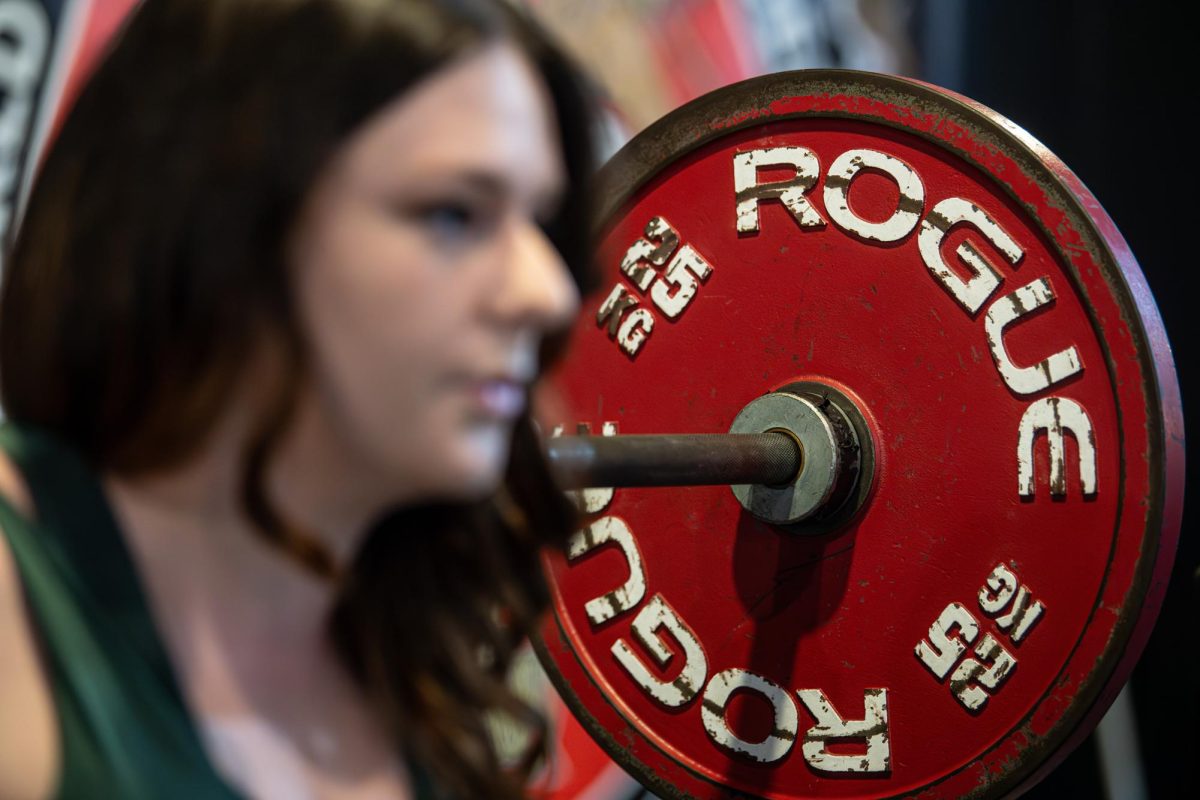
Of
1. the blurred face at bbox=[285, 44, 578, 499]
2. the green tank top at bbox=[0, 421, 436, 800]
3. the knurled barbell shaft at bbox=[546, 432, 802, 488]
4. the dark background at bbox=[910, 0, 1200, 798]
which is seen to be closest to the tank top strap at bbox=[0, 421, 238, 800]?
the green tank top at bbox=[0, 421, 436, 800]

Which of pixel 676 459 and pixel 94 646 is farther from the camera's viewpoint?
pixel 676 459

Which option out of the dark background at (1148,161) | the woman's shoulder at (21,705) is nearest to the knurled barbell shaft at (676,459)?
the woman's shoulder at (21,705)

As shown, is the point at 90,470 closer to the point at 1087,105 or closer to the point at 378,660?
the point at 378,660

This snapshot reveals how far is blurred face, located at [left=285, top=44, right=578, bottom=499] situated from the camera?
1.66 ft

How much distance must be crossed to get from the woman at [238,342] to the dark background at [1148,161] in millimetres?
1310

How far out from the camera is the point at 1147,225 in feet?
5.60

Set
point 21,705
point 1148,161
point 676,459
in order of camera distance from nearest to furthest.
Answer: point 21,705, point 676,459, point 1148,161

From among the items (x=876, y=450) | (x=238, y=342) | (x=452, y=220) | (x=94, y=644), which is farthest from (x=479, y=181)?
(x=876, y=450)

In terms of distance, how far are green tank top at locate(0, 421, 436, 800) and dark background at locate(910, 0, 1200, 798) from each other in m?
1.37

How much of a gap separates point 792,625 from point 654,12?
48.3 inches

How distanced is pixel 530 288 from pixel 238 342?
0.13m

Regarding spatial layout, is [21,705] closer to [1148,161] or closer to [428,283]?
[428,283]

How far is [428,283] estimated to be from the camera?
0.51 meters

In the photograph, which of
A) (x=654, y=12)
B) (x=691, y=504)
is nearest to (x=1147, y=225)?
(x=654, y=12)
